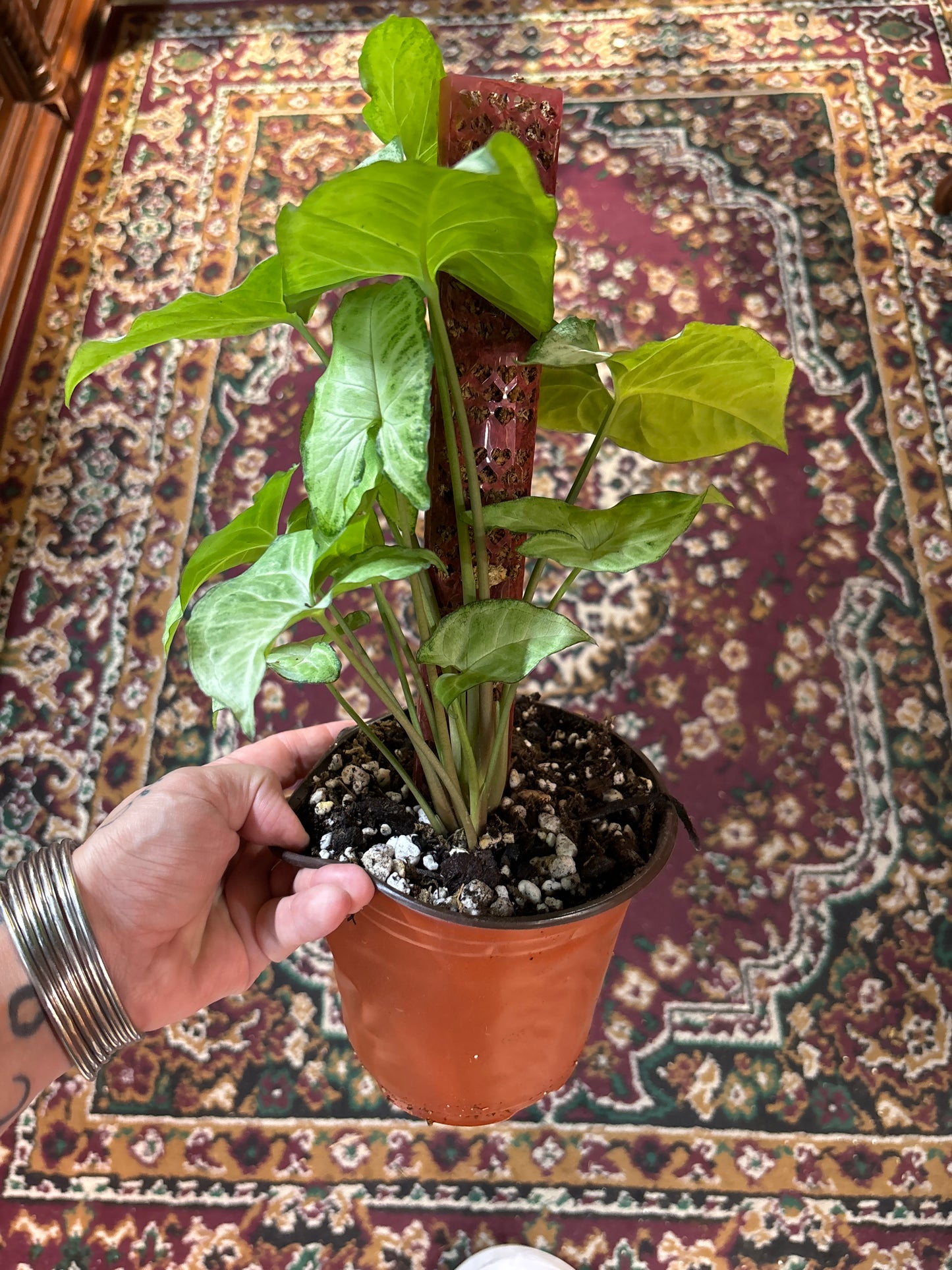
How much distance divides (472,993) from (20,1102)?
0.34 meters

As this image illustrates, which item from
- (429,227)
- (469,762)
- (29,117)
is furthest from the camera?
(29,117)

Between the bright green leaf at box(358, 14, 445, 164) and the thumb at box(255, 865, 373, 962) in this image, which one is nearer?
the bright green leaf at box(358, 14, 445, 164)

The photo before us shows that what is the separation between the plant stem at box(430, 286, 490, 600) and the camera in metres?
0.52

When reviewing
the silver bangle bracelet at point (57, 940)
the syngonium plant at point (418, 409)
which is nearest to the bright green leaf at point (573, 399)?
the syngonium plant at point (418, 409)

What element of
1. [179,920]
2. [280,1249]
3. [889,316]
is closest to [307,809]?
[179,920]

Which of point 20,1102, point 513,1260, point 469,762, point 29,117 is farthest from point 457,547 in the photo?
point 29,117

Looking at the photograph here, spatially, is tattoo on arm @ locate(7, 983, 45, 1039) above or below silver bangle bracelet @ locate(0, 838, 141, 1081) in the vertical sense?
below

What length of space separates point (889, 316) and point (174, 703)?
52.6 inches

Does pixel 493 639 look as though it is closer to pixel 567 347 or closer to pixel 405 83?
pixel 567 347

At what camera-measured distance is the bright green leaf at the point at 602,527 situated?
1.84ft

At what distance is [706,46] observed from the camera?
81.8 inches

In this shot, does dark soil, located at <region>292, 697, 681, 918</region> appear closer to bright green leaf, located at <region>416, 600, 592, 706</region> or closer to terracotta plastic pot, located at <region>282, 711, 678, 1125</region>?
terracotta plastic pot, located at <region>282, 711, 678, 1125</region>

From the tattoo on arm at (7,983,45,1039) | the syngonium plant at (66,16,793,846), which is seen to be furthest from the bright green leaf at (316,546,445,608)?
the tattoo on arm at (7,983,45,1039)

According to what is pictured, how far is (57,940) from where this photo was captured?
26.6 inches
